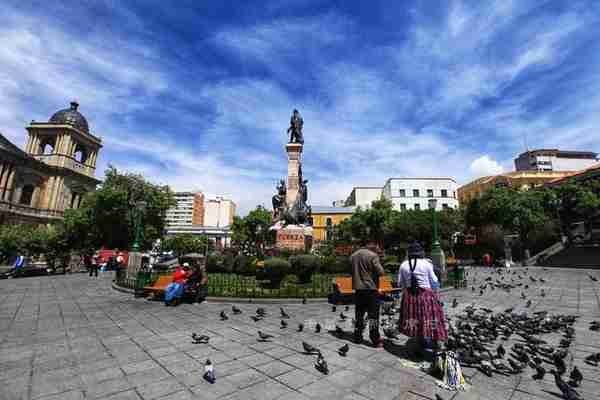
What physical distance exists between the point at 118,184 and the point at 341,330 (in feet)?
118

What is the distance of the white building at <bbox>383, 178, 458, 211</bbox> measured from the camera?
55531 mm

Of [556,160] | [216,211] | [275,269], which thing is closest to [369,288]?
[275,269]

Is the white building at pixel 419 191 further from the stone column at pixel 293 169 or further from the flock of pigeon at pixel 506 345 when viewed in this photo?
the flock of pigeon at pixel 506 345

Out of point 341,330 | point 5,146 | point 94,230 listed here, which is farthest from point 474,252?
point 5,146

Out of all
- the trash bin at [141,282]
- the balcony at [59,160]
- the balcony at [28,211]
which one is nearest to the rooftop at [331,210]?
the balcony at [28,211]

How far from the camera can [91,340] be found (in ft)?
15.8

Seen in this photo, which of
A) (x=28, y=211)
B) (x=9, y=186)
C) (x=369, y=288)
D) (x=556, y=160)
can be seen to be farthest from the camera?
(x=556, y=160)

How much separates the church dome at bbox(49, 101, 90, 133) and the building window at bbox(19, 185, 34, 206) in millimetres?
13023

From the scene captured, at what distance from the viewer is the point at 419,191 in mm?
56156

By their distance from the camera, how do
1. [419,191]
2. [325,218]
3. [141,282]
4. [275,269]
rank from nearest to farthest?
1. [141,282]
2. [275,269]
3. [419,191]
4. [325,218]

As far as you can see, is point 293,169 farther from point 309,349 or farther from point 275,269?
point 309,349

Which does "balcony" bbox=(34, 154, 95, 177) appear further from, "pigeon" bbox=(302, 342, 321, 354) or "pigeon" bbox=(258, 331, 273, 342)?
"pigeon" bbox=(302, 342, 321, 354)

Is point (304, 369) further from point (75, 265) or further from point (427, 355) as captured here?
point (75, 265)

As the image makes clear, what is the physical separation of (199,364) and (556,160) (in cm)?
8658
